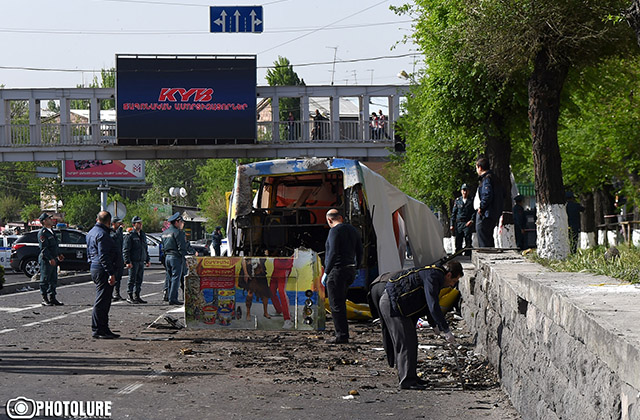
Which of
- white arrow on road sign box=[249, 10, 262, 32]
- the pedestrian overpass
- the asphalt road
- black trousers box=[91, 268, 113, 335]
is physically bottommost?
the asphalt road

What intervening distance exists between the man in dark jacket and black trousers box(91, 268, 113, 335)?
18.9 ft

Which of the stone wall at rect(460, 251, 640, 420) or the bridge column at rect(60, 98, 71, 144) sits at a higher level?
the bridge column at rect(60, 98, 71, 144)

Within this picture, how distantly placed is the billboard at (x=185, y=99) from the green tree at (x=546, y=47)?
3096cm

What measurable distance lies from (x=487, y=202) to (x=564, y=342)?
9.48 m

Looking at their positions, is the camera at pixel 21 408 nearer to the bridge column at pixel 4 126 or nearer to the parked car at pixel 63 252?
the parked car at pixel 63 252

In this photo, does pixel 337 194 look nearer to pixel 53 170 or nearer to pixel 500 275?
pixel 500 275

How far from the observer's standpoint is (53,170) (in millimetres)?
89625

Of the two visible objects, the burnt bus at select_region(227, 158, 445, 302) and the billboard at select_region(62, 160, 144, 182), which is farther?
the billboard at select_region(62, 160, 144, 182)

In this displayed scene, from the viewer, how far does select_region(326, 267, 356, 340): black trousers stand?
40.6 feet

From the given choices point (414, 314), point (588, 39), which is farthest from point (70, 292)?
point (414, 314)

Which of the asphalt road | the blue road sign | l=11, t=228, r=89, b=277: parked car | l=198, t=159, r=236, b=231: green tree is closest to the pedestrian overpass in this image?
the blue road sign

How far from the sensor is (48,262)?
1834 cm

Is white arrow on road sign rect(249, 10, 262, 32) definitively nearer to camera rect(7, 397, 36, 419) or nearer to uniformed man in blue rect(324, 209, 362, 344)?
uniformed man in blue rect(324, 209, 362, 344)

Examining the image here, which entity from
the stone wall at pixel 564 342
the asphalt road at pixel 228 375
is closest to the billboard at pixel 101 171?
the asphalt road at pixel 228 375
